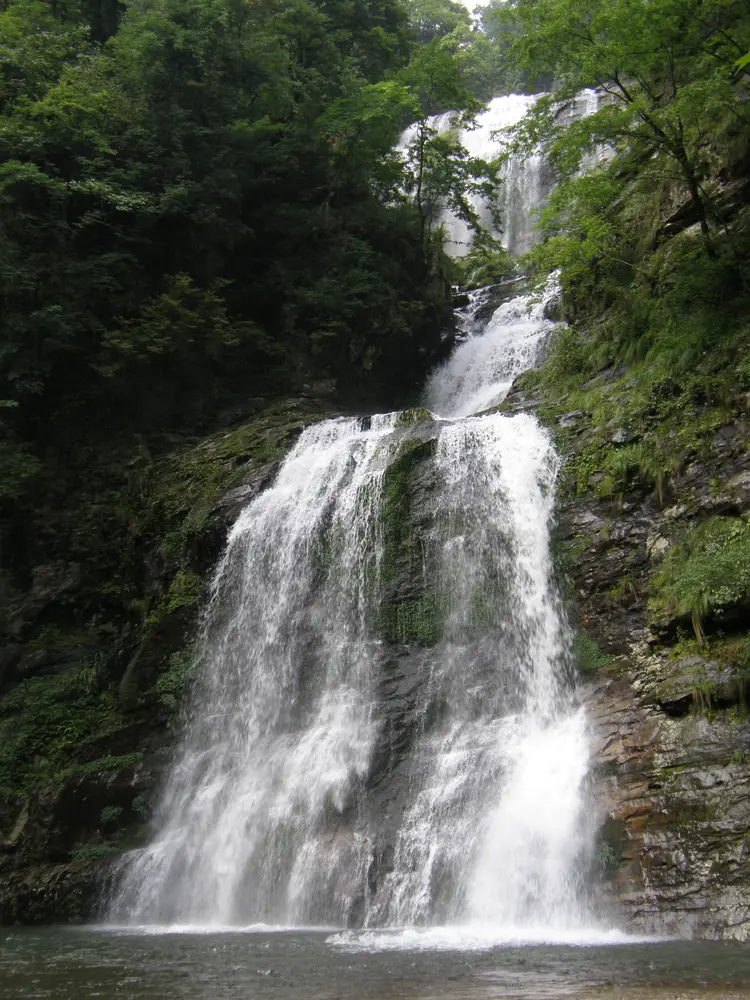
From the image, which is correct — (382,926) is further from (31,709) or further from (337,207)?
(337,207)

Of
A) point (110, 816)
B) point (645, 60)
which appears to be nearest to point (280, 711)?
point (110, 816)

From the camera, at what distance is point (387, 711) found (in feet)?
36.4

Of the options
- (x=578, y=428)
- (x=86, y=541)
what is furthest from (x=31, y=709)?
(x=578, y=428)

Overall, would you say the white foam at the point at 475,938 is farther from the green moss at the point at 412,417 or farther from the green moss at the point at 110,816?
the green moss at the point at 412,417

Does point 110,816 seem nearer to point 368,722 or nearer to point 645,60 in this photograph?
point 368,722

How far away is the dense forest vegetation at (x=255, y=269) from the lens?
1241 cm

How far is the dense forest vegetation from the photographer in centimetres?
1241

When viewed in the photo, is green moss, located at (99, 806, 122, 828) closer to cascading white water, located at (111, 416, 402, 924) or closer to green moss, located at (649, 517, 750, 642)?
cascading white water, located at (111, 416, 402, 924)

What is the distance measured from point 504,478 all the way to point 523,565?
1706mm

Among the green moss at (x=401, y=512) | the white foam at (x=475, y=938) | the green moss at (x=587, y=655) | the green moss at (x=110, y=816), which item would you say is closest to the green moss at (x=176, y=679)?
the green moss at (x=110, y=816)

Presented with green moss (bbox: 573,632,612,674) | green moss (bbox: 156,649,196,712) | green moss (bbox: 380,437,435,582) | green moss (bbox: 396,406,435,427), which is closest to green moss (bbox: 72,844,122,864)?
green moss (bbox: 156,649,196,712)

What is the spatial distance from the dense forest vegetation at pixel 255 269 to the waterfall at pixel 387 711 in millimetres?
1259

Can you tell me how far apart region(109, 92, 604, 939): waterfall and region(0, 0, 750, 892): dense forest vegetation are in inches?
49.6

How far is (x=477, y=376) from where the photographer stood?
20.3m
